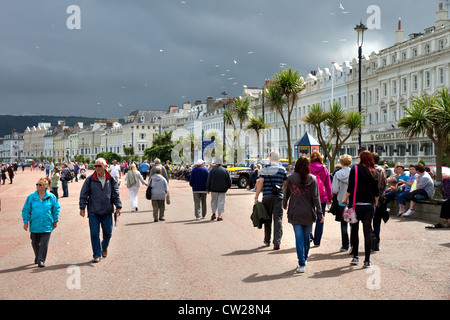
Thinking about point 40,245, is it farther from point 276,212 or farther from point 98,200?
point 276,212

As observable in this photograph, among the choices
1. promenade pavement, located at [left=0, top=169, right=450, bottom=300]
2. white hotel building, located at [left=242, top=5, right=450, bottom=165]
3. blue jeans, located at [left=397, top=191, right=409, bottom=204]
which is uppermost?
white hotel building, located at [left=242, top=5, right=450, bottom=165]

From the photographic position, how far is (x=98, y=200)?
921 centimetres

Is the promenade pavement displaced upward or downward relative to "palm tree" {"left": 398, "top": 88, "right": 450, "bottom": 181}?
downward

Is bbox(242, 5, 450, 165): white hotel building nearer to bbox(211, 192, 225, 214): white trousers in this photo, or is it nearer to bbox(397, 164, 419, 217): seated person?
bbox(397, 164, 419, 217): seated person

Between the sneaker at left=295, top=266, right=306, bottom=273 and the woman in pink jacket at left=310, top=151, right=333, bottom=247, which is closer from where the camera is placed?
the sneaker at left=295, top=266, right=306, bottom=273

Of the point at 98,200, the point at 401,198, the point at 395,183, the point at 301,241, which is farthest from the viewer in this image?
the point at 395,183

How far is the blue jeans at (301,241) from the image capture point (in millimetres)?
8195

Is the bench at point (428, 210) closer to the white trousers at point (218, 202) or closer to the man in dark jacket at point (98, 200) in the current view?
the white trousers at point (218, 202)

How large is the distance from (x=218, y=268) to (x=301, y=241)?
132cm

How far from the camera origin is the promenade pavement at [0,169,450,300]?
6758mm

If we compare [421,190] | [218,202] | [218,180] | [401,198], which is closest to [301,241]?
[218,180]

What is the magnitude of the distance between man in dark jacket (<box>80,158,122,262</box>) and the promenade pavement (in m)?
0.50

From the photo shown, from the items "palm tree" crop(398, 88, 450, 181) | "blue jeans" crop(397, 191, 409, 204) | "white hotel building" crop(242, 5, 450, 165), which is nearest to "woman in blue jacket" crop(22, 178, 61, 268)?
"blue jeans" crop(397, 191, 409, 204)
